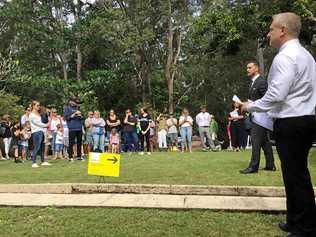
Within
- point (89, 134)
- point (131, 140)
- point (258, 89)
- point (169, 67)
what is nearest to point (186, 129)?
point (131, 140)

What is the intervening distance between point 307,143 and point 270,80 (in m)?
0.70

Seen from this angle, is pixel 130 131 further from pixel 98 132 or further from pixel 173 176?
pixel 173 176

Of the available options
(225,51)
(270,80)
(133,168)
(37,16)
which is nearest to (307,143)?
(270,80)

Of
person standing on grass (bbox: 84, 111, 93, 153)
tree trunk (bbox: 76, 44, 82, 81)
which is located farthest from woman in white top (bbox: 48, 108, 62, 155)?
tree trunk (bbox: 76, 44, 82, 81)

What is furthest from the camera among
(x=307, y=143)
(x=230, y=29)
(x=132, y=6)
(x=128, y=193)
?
(x=132, y=6)

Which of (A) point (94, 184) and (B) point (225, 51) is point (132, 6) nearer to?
(B) point (225, 51)

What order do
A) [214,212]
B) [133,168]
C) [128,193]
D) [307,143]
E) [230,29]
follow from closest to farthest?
[307,143]
[214,212]
[128,193]
[133,168]
[230,29]

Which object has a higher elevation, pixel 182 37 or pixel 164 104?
pixel 182 37

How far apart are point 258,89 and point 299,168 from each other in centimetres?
401

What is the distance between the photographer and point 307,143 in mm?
5078

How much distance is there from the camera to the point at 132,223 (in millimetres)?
6152

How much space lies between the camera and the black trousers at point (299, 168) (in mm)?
4996

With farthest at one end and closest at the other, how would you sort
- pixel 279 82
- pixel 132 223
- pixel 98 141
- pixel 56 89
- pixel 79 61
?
pixel 79 61, pixel 56 89, pixel 98 141, pixel 132 223, pixel 279 82

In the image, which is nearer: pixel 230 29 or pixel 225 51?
pixel 230 29
